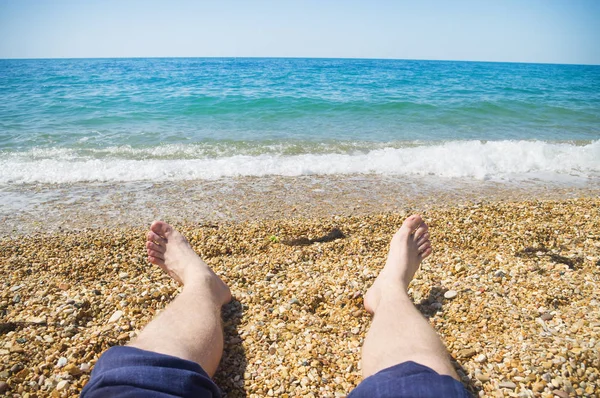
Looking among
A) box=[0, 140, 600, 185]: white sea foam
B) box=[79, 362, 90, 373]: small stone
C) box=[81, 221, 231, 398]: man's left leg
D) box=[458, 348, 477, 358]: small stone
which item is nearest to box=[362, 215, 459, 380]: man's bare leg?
box=[458, 348, 477, 358]: small stone

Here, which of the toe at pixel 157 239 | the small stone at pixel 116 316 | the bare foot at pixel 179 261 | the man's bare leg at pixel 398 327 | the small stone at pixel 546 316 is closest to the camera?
the man's bare leg at pixel 398 327

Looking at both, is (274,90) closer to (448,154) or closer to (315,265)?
(448,154)

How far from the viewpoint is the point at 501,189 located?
17.2 ft

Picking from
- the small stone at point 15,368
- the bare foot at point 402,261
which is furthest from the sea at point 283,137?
the small stone at point 15,368

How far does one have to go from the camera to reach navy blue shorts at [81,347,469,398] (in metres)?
1.15

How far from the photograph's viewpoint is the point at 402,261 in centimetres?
247

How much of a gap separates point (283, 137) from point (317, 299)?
676cm

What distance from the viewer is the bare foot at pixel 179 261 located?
2312 millimetres

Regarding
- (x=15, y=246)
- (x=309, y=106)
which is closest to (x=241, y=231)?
(x=15, y=246)

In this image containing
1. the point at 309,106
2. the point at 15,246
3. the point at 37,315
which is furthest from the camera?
the point at 309,106

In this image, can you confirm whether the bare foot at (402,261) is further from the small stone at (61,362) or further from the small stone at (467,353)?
the small stone at (61,362)

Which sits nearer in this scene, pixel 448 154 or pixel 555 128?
pixel 448 154

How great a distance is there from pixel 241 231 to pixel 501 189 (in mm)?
3996

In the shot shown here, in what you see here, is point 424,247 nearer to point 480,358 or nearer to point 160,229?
point 480,358
